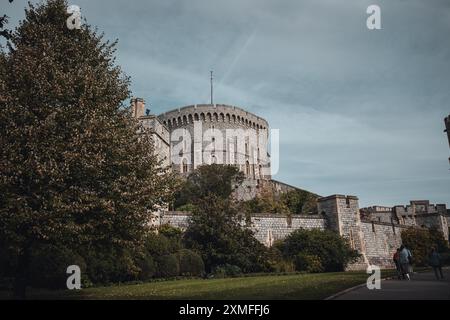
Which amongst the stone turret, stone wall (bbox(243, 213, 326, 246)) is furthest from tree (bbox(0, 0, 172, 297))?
the stone turret

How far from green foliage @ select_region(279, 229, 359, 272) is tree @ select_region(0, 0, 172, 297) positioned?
17.9 m

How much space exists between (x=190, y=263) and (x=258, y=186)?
3209 centimetres

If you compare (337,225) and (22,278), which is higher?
(337,225)

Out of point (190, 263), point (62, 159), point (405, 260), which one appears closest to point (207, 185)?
point (190, 263)

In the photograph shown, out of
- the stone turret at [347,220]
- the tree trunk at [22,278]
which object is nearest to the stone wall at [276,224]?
the stone turret at [347,220]

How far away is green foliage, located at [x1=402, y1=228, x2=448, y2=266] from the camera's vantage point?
41.5 m

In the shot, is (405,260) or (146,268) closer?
(405,260)

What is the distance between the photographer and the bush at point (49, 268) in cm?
1855

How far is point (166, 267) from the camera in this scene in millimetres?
25062

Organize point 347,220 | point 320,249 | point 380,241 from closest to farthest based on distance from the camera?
point 320,249
point 347,220
point 380,241

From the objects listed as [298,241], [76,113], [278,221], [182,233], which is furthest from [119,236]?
[278,221]

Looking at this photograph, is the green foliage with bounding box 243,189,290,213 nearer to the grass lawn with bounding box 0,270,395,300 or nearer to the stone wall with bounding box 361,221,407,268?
the stone wall with bounding box 361,221,407,268

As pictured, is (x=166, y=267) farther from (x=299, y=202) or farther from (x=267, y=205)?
(x=299, y=202)
